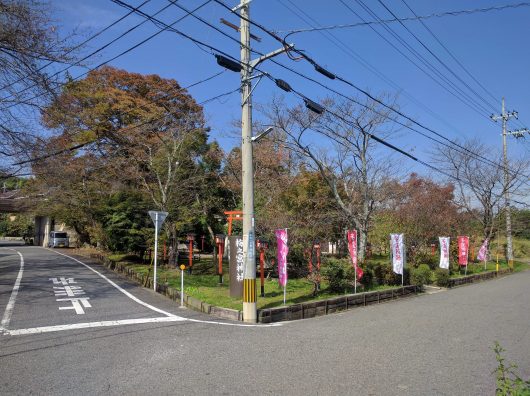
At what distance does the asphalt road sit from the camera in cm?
550

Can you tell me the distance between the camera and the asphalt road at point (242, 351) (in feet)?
18.1

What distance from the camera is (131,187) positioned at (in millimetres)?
24266

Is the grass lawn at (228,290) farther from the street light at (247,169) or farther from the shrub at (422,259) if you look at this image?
the shrub at (422,259)

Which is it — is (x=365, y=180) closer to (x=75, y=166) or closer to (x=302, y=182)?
(x=302, y=182)

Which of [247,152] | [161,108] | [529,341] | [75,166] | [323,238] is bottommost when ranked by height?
[529,341]

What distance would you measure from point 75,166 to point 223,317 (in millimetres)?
19905

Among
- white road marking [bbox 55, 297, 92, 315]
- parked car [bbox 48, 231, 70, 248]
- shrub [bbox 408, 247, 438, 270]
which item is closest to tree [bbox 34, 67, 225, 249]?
white road marking [bbox 55, 297, 92, 315]

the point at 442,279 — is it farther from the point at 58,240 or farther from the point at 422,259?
the point at 58,240

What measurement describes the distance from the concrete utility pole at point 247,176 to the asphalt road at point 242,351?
0.85m

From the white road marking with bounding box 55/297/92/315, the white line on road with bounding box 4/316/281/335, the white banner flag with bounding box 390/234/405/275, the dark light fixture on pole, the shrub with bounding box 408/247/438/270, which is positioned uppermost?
the dark light fixture on pole

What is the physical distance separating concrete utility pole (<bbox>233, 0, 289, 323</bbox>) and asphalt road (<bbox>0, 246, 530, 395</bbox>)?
2.79 ft

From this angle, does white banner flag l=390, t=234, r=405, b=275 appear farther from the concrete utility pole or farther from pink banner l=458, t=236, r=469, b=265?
pink banner l=458, t=236, r=469, b=265

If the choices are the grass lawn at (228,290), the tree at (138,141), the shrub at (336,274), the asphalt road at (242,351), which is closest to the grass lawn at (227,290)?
the grass lawn at (228,290)

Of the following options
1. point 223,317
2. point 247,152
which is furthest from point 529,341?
point 247,152
